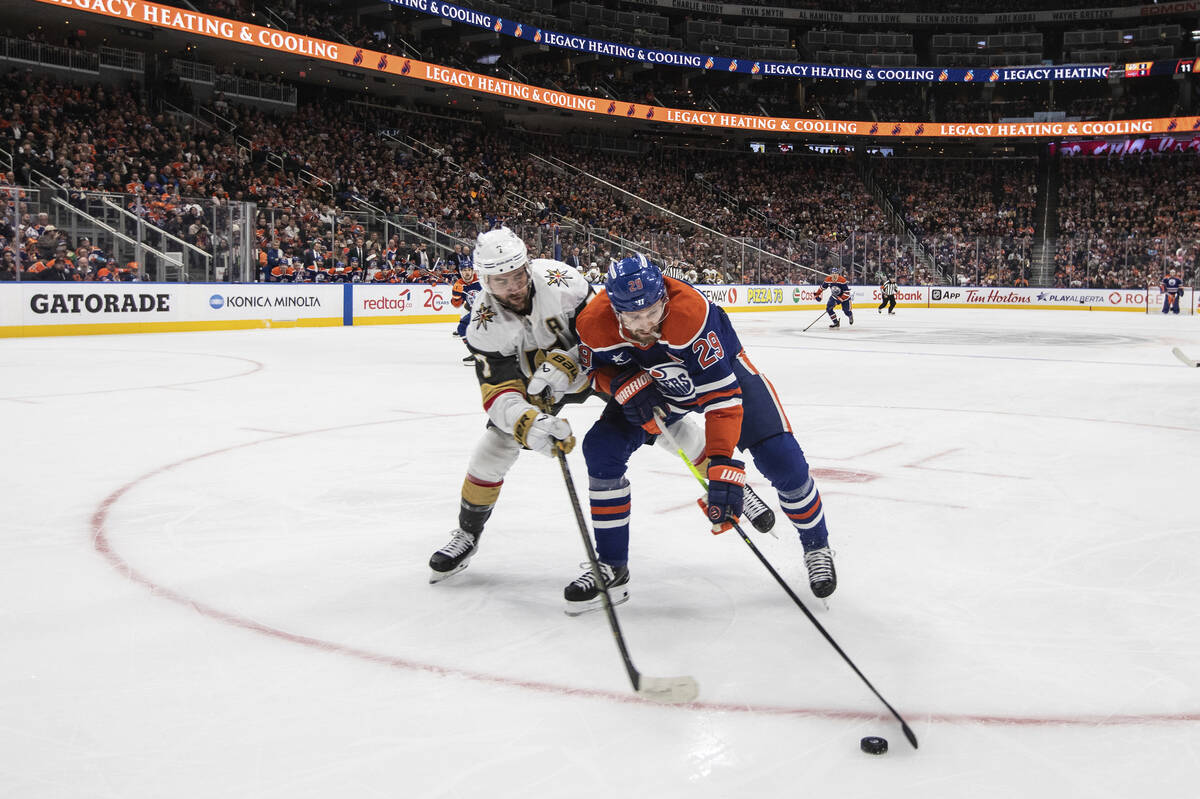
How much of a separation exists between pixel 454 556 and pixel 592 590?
0.60 meters

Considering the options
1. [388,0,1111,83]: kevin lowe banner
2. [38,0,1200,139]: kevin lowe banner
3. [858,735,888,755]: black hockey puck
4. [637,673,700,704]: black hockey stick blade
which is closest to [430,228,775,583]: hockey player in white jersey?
[637,673,700,704]: black hockey stick blade

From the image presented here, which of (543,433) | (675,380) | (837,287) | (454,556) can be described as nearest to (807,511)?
(675,380)

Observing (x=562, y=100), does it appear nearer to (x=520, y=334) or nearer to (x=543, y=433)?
(x=520, y=334)

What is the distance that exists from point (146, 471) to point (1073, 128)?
41.7 m

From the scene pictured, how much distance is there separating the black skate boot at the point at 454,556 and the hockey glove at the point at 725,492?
1.04 m

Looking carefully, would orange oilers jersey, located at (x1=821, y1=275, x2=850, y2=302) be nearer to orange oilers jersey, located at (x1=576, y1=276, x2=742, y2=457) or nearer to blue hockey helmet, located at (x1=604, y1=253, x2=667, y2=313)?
orange oilers jersey, located at (x1=576, y1=276, x2=742, y2=457)

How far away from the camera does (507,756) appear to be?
2.42 metres

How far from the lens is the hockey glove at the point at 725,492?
3340 mm

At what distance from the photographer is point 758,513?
3.87 meters

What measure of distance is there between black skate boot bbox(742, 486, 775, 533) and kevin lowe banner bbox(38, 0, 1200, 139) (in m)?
22.0

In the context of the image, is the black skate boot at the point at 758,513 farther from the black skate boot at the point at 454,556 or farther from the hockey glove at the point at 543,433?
the black skate boot at the point at 454,556

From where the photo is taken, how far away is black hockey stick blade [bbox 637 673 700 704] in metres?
2.71

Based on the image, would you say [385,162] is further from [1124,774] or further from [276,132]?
[1124,774]

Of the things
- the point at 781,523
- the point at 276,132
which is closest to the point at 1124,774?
the point at 781,523
